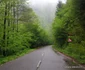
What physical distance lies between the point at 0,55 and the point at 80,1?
15.9m

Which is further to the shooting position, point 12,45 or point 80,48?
point 12,45

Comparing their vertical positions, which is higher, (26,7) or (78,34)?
(26,7)

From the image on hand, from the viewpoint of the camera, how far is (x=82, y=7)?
21922 mm

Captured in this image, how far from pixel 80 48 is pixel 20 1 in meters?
17.0

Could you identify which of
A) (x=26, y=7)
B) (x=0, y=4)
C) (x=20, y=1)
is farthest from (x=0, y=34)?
(x=26, y=7)

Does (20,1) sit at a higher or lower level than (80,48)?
higher

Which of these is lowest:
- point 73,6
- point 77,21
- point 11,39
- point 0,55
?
point 0,55

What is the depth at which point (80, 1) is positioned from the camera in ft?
70.9

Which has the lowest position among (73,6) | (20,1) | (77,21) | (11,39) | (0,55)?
(0,55)

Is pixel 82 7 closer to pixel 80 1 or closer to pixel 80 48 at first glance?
pixel 80 1

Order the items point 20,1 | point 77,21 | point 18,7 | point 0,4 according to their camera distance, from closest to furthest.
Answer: point 77,21 < point 0,4 < point 20,1 < point 18,7

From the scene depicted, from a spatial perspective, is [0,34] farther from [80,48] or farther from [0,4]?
[80,48]

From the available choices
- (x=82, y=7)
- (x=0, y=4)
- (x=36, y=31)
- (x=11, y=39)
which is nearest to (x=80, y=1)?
(x=82, y=7)

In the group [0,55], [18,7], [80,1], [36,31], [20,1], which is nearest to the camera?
[80,1]
